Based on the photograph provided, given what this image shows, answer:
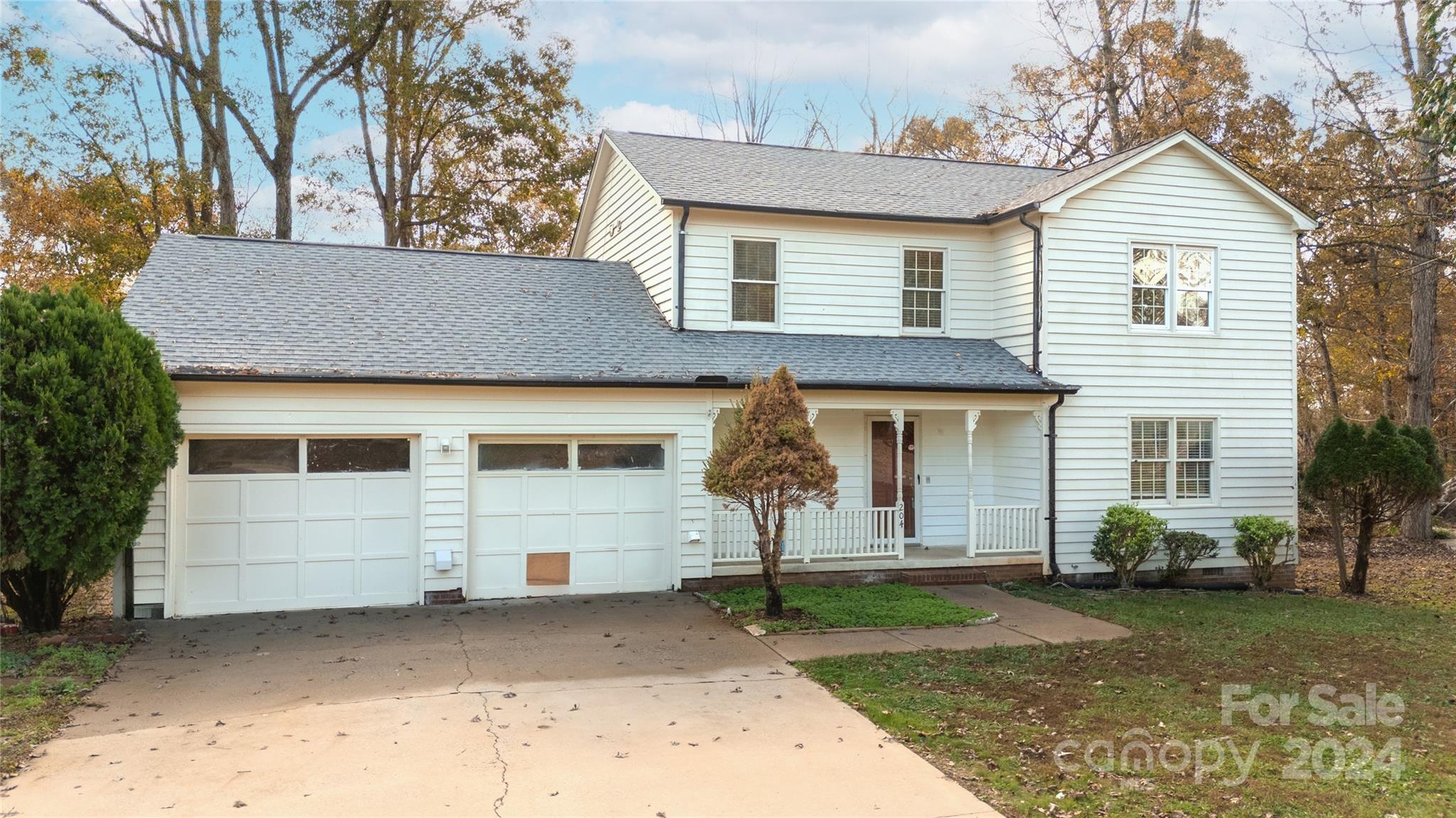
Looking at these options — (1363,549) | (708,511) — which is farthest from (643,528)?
(1363,549)

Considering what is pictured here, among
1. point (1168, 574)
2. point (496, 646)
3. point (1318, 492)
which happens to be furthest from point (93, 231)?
point (1318, 492)

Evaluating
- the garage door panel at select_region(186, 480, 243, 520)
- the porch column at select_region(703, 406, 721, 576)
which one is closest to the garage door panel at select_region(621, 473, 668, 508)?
the porch column at select_region(703, 406, 721, 576)

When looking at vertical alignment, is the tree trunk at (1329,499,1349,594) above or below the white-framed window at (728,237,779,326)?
below

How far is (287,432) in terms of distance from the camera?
10.6m

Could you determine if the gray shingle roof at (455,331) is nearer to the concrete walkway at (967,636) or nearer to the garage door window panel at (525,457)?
the garage door window panel at (525,457)

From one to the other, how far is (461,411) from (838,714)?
6.22 m

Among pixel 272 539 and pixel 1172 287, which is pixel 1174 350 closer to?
pixel 1172 287

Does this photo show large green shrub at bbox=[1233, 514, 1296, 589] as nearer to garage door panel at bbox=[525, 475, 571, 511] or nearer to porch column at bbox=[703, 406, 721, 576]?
porch column at bbox=[703, 406, 721, 576]

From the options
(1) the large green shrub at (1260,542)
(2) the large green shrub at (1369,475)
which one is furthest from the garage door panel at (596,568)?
(2) the large green shrub at (1369,475)

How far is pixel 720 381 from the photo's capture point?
1184cm

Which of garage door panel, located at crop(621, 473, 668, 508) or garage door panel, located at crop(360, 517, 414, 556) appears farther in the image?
garage door panel, located at crop(621, 473, 668, 508)

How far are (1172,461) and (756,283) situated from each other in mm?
6604

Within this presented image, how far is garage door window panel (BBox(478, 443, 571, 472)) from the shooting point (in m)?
11.5

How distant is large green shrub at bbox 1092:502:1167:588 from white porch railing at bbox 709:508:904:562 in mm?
2900
